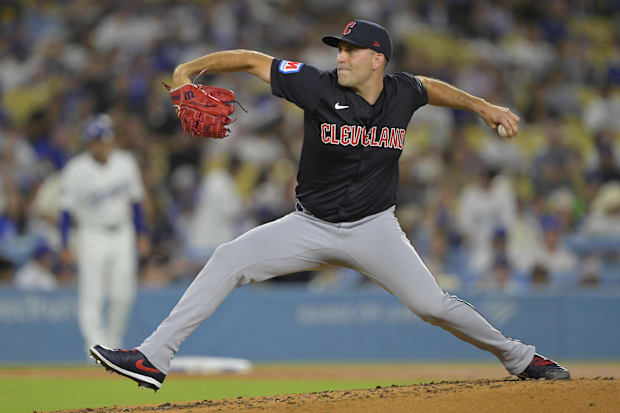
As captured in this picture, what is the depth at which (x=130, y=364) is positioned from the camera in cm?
499

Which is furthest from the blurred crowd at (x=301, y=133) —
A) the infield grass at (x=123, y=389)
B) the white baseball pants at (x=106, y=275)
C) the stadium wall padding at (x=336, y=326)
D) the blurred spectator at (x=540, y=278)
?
the infield grass at (x=123, y=389)

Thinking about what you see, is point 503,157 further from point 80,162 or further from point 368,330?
point 80,162

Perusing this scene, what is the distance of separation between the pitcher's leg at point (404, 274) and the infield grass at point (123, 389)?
7.25 ft

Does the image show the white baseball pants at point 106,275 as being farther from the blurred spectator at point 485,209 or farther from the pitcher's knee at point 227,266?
the pitcher's knee at point 227,266

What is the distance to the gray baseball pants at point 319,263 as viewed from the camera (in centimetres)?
513

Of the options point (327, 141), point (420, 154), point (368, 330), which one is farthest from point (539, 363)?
point (420, 154)

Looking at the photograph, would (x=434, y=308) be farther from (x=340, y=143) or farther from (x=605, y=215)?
(x=605, y=215)

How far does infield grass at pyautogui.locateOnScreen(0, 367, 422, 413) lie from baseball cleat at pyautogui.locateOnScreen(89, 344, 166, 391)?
1509 mm

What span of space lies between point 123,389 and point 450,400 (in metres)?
3.74

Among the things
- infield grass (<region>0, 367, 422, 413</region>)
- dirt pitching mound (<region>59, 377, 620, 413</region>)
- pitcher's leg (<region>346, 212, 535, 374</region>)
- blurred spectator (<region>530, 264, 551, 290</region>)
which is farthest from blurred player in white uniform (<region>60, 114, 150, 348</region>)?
pitcher's leg (<region>346, 212, 535, 374</region>)

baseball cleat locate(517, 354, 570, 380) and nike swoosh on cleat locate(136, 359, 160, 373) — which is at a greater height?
baseball cleat locate(517, 354, 570, 380)

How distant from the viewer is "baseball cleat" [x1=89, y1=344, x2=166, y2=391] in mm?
4977

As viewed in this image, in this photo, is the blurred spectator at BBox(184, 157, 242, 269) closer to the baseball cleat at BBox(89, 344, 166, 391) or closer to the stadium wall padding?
the stadium wall padding

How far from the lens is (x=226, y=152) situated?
42.2 ft
